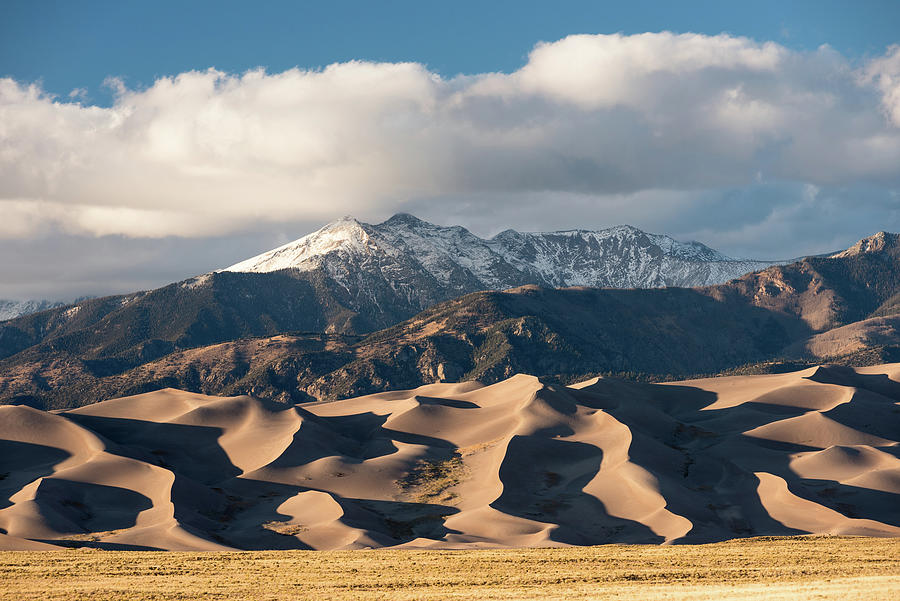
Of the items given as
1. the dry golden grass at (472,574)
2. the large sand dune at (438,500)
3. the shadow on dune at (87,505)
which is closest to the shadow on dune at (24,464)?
the large sand dune at (438,500)

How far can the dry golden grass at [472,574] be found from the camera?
7506cm

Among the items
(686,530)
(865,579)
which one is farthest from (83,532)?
(865,579)

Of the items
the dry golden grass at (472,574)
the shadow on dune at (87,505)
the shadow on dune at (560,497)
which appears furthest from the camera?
the shadow on dune at (560,497)

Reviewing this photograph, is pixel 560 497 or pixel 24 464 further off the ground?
pixel 24 464

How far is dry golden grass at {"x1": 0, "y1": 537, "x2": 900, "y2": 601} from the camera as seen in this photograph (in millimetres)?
75062

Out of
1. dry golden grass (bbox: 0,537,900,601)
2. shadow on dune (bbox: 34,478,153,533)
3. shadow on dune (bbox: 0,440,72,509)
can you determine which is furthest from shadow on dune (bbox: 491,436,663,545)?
shadow on dune (bbox: 0,440,72,509)

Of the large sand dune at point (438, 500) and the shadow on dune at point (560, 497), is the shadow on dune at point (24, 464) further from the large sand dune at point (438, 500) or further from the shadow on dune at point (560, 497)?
the shadow on dune at point (560, 497)

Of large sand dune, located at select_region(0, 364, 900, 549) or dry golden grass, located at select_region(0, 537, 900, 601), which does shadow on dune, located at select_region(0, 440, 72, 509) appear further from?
dry golden grass, located at select_region(0, 537, 900, 601)

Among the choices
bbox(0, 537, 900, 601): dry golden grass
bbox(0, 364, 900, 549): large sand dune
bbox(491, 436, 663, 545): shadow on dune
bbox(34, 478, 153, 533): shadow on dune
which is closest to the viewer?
bbox(0, 537, 900, 601): dry golden grass

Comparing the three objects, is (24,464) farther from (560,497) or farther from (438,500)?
(560,497)

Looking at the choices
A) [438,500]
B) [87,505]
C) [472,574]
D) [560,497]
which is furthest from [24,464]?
[472,574]

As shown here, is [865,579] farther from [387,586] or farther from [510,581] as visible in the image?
[387,586]

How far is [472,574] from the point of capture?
8906cm

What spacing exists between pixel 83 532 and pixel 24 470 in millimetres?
53959
